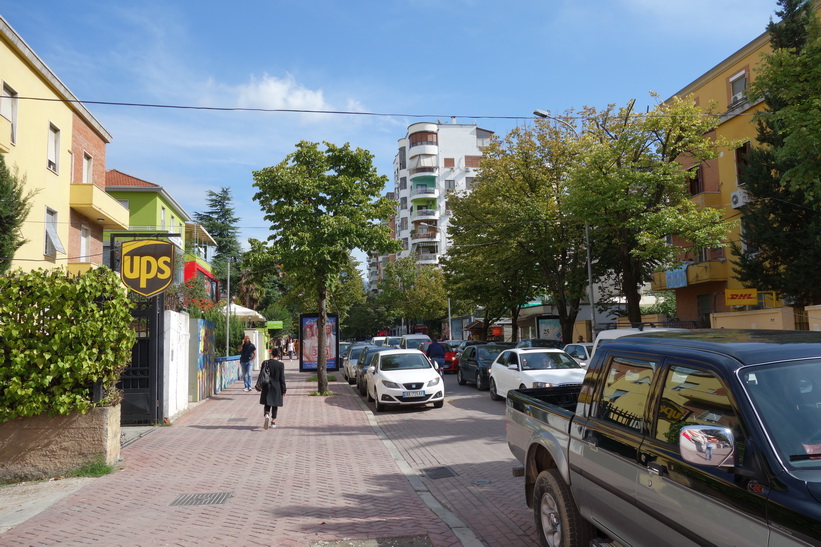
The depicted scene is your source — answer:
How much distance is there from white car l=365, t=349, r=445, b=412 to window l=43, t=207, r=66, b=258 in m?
12.5

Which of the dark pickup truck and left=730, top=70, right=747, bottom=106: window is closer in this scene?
the dark pickup truck

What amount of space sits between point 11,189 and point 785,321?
2191 cm

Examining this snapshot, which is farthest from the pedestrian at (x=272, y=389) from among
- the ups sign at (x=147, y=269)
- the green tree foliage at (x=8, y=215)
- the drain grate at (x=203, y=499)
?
the green tree foliage at (x=8, y=215)

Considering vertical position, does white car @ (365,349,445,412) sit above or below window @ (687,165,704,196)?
below

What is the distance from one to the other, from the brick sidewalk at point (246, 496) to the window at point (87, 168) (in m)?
16.9

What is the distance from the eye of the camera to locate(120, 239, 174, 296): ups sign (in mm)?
12211

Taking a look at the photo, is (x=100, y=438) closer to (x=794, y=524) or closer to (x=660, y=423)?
(x=660, y=423)

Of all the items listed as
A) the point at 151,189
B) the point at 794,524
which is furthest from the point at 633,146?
the point at 151,189

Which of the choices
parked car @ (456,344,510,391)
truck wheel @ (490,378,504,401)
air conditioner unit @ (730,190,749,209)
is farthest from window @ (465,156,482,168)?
truck wheel @ (490,378,504,401)

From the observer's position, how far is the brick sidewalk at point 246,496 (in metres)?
5.91

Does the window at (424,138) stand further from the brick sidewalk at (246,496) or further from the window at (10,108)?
the brick sidewalk at (246,496)

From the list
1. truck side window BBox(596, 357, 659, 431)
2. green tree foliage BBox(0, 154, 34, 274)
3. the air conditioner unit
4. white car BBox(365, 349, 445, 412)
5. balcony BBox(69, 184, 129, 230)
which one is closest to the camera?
truck side window BBox(596, 357, 659, 431)

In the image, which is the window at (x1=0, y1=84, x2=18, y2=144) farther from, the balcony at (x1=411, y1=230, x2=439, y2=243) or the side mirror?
the balcony at (x1=411, y1=230, x2=439, y2=243)

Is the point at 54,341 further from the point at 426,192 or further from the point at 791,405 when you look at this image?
the point at 426,192
